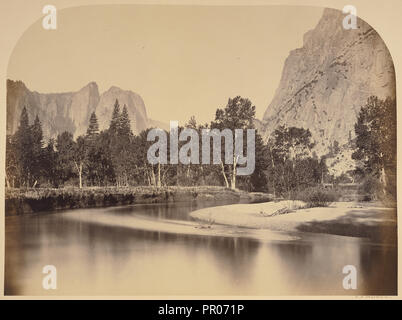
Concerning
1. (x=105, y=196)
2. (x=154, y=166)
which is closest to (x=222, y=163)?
(x=154, y=166)

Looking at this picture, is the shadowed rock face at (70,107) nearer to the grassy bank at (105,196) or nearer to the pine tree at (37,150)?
the pine tree at (37,150)

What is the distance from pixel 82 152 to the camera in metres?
4.22

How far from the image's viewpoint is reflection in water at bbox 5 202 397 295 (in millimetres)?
4098

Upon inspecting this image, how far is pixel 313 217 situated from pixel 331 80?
1.35 meters

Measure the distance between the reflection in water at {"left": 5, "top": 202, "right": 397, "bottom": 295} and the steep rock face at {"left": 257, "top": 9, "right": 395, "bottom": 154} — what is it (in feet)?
3.54

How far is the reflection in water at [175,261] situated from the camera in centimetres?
410

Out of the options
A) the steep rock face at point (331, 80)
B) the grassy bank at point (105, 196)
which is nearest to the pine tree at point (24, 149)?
the grassy bank at point (105, 196)

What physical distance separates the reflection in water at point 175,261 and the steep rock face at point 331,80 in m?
1.08

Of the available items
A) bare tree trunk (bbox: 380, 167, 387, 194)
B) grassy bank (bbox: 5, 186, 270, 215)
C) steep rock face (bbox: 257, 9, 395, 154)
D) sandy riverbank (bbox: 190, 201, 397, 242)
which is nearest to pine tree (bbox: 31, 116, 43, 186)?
grassy bank (bbox: 5, 186, 270, 215)

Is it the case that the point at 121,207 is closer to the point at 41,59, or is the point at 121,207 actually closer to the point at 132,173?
the point at 132,173

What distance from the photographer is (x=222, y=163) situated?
4.22 m

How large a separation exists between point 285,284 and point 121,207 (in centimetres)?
175

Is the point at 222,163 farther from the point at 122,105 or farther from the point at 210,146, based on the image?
the point at 122,105
